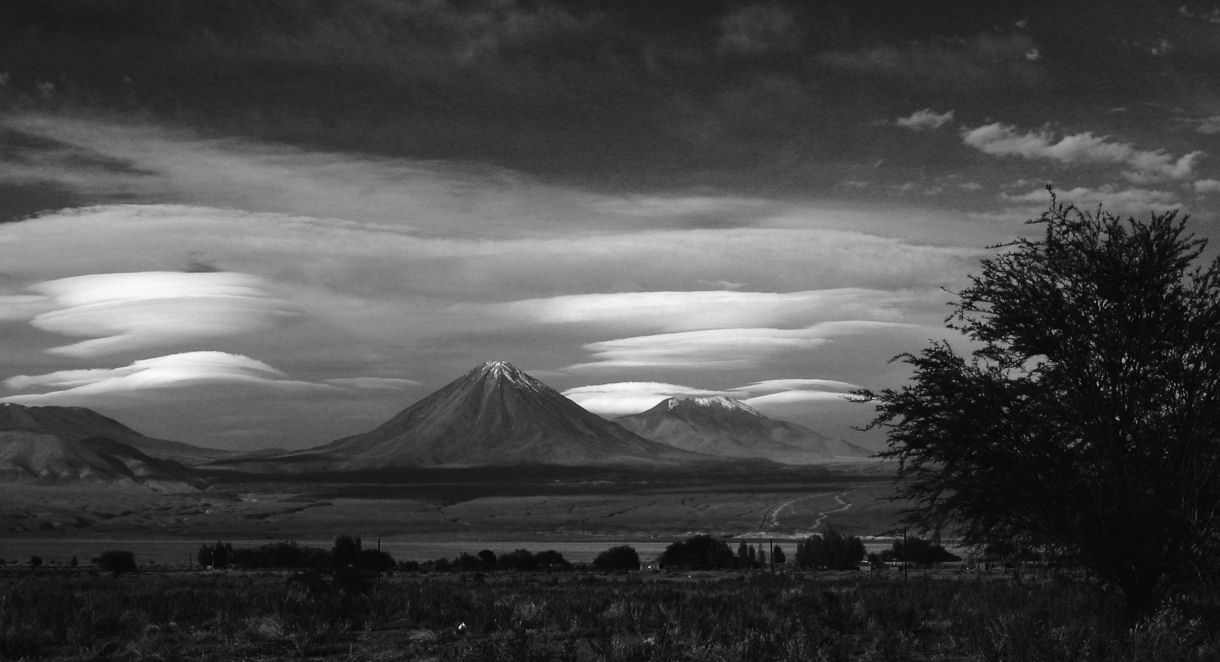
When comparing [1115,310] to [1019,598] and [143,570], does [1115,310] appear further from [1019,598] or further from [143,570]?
[143,570]

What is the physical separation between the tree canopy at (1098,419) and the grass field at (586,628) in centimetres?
145

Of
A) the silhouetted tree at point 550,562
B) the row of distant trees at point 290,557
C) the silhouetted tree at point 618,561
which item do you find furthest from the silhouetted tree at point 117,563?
the silhouetted tree at point 618,561

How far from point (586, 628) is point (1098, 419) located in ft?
33.0

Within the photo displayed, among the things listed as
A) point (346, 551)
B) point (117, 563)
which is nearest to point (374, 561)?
point (346, 551)

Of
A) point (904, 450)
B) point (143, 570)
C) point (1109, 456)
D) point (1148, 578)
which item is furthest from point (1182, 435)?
point (143, 570)

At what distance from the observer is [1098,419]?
2003cm

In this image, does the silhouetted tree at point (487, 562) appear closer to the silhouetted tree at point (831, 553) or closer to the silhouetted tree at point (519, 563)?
the silhouetted tree at point (519, 563)

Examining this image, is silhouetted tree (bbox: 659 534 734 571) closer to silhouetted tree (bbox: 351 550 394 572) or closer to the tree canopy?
silhouetted tree (bbox: 351 550 394 572)

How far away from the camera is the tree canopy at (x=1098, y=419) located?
1961 cm

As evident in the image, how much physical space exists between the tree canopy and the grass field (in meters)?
1.45

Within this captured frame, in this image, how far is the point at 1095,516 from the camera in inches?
783

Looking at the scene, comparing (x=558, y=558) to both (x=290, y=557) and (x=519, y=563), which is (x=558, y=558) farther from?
(x=290, y=557)

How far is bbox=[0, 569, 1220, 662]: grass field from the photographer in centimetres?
1806

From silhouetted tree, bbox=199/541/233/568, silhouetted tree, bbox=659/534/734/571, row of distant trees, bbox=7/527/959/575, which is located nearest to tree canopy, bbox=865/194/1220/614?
row of distant trees, bbox=7/527/959/575
